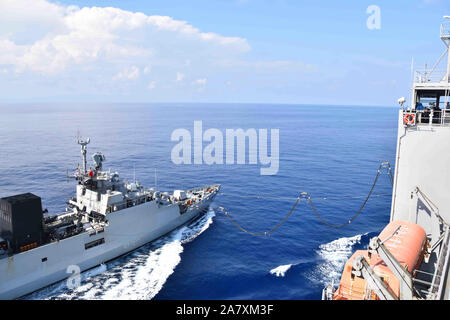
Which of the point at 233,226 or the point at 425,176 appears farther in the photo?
the point at 233,226

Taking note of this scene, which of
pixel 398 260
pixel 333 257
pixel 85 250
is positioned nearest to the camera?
pixel 398 260

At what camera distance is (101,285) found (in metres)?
25.2

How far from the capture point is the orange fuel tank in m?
13.2

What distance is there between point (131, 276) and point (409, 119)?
24.1 metres

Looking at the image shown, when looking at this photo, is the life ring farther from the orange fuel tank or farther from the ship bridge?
the orange fuel tank

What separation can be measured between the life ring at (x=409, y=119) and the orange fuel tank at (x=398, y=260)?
19.5 feet

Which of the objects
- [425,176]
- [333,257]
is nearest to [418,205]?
[425,176]

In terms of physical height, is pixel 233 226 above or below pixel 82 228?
below

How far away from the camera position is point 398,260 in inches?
557

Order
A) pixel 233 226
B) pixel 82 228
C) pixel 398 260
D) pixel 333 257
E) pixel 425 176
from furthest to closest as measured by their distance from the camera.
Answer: pixel 233 226, pixel 333 257, pixel 82 228, pixel 425 176, pixel 398 260

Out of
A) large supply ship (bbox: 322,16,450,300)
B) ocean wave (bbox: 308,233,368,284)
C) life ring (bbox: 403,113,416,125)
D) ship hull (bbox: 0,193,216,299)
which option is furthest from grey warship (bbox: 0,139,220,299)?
life ring (bbox: 403,113,416,125)

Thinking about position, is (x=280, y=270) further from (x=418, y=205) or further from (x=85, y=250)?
(x=85, y=250)

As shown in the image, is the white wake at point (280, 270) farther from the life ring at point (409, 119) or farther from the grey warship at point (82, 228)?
the life ring at point (409, 119)

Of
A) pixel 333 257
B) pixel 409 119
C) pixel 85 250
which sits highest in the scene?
pixel 409 119
